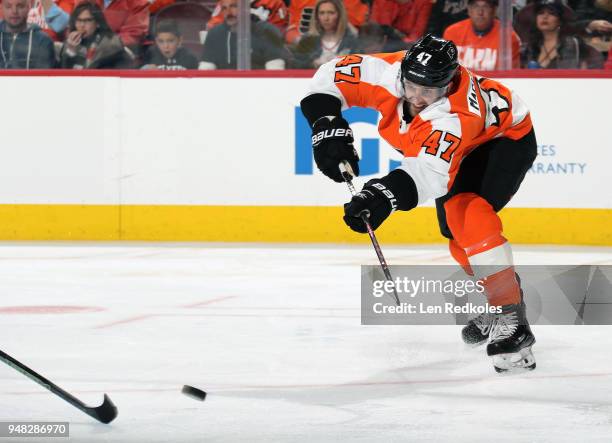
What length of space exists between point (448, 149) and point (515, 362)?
69 centimetres

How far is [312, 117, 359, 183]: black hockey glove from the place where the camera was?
396cm

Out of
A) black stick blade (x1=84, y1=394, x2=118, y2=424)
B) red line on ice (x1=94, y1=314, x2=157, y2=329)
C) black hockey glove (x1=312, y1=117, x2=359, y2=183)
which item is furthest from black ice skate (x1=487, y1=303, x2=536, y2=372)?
red line on ice (x1=94, y1=314, x2=157, y2=329)

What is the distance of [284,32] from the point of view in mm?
8227

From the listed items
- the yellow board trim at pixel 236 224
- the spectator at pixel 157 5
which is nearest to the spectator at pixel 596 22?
the yellow board trim at pixel 236 224

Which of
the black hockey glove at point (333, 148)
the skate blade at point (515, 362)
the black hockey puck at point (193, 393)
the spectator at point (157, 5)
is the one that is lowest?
the skate blade at point (515, 362)

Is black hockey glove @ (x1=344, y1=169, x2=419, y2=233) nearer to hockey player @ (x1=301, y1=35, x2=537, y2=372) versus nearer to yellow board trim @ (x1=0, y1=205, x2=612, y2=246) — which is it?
hockey player @ (x1=301, y1=35, x2=537, y2=372)

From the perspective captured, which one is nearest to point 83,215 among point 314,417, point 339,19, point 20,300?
point 339,19

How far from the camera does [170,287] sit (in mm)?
5984

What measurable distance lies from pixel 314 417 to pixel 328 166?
1135 millimetres

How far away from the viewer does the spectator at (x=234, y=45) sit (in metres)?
8.27

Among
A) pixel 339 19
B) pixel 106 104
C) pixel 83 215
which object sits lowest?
pixel 83 215

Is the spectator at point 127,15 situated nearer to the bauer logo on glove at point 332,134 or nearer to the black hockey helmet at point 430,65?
the bauer logo on glove at point 332,134

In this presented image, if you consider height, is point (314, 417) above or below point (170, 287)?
above

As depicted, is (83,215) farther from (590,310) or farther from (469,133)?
(469,133)
